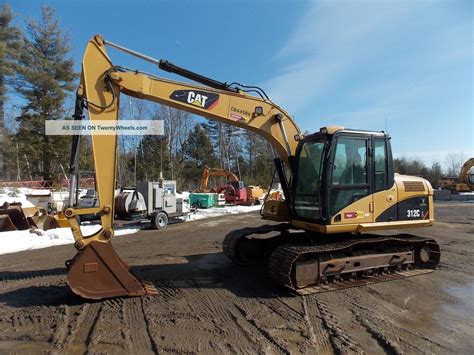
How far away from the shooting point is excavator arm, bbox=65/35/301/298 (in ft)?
18.3

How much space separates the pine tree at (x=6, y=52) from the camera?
27641mm

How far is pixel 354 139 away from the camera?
6711mm

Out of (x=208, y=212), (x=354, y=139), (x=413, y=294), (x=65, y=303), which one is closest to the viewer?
(x=65, y=303)

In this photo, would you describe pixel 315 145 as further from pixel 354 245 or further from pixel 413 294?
pixel 413 294

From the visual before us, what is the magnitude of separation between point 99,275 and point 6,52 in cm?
2934

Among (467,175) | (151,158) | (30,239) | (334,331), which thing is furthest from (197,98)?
(151,158)

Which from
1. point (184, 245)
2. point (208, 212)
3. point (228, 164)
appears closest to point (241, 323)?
point (184, 245)

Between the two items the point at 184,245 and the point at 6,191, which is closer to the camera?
the point at 184,245

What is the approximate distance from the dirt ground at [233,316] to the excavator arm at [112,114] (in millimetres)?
367

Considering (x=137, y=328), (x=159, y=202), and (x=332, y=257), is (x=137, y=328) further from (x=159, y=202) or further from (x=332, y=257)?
(x=159, y=202)

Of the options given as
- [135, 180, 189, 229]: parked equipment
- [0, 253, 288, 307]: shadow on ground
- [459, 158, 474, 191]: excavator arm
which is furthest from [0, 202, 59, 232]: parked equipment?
[459, 158, 474, 191]: excavator arm

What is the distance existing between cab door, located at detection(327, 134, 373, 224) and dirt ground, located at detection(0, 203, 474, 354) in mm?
1260

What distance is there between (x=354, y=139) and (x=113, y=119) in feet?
13.3

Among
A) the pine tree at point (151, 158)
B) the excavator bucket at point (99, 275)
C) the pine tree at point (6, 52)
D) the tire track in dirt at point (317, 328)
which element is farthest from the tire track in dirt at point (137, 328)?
the pine tree at point (151, 158)
